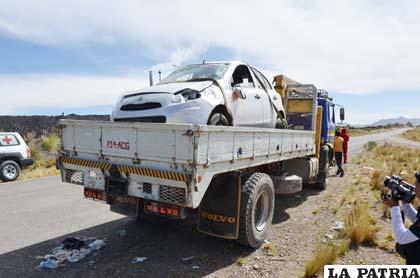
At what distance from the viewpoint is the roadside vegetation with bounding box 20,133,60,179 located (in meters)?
13.3

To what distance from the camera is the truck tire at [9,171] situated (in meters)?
11.6

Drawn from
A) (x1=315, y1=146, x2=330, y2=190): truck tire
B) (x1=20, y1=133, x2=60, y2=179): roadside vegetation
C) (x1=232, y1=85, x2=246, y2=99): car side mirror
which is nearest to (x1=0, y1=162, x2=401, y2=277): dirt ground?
(x1=232, y1=85, x2=246, y2=99): car side mirror

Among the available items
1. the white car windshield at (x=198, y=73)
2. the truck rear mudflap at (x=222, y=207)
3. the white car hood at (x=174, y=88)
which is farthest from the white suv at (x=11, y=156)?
the truck rear mudflap at (x=222, y=207)

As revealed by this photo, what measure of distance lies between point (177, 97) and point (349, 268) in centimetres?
312

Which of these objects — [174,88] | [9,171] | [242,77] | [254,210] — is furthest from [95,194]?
[9,171]

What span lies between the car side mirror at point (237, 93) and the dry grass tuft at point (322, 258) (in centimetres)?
286

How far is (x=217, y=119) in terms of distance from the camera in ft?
18.0

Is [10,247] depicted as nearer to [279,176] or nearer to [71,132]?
[71,132]

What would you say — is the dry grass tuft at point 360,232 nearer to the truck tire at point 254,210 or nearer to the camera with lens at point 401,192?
the truck tire at point 254,210

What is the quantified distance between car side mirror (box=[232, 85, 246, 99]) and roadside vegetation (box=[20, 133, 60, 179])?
9.67 m

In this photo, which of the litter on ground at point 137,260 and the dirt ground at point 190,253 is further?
the litter on ground at point 137,260

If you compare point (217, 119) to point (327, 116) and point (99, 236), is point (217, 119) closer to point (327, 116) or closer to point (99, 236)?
point (99, 236)

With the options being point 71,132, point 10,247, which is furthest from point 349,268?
point 10,247

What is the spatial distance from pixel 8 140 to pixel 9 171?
3.60 ft
